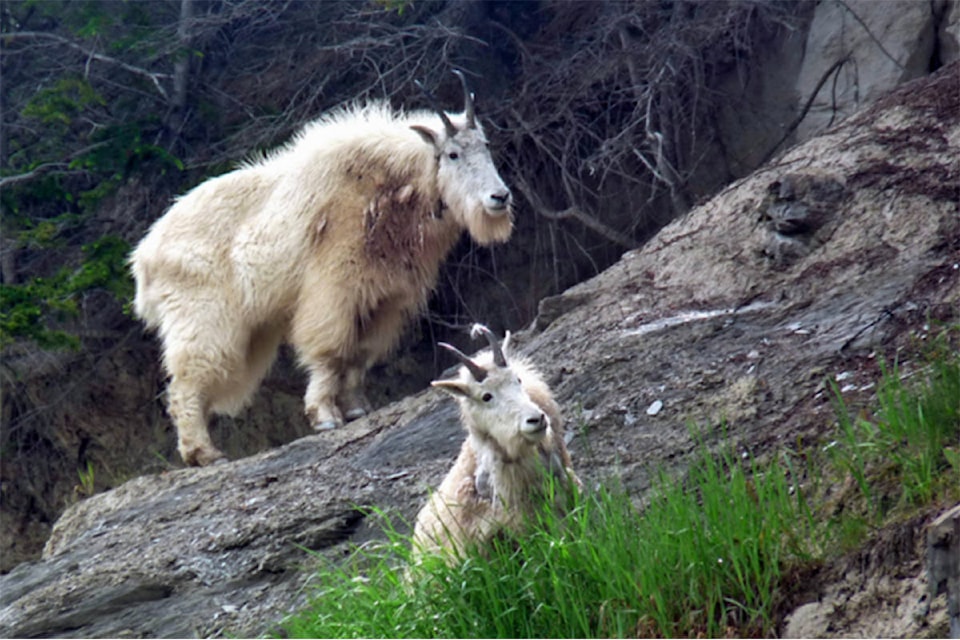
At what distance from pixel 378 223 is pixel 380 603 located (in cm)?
431

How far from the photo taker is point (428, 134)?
8.95 metres

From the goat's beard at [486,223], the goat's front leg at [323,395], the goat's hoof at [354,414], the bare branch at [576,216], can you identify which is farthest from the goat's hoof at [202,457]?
the bare branch at [576,216]

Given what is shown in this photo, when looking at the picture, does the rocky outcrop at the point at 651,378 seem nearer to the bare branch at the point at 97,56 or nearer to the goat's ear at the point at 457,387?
the goat's ear at the point at 457,387

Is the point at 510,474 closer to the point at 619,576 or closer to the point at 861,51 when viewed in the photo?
the point at 619,576

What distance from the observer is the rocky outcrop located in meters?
6.65

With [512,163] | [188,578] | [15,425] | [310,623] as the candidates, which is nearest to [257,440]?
[15,425]

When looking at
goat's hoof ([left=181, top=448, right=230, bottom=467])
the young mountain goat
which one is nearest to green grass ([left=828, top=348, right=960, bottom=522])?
the young mountain goat

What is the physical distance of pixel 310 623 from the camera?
213 inches

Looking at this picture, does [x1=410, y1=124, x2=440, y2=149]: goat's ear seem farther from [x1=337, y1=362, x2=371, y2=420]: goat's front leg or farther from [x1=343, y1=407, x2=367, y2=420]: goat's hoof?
[x1=343, y1=407, x2=367, y2=420]: goat's hoof

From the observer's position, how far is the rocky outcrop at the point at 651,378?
6.65 m

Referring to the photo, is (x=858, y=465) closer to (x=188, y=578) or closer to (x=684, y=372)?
(x=684, y=372)

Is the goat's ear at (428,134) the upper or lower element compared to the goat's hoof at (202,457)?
upper

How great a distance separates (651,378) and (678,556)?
2.53 metres

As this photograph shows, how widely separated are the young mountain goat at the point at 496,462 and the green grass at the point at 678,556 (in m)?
0.11
